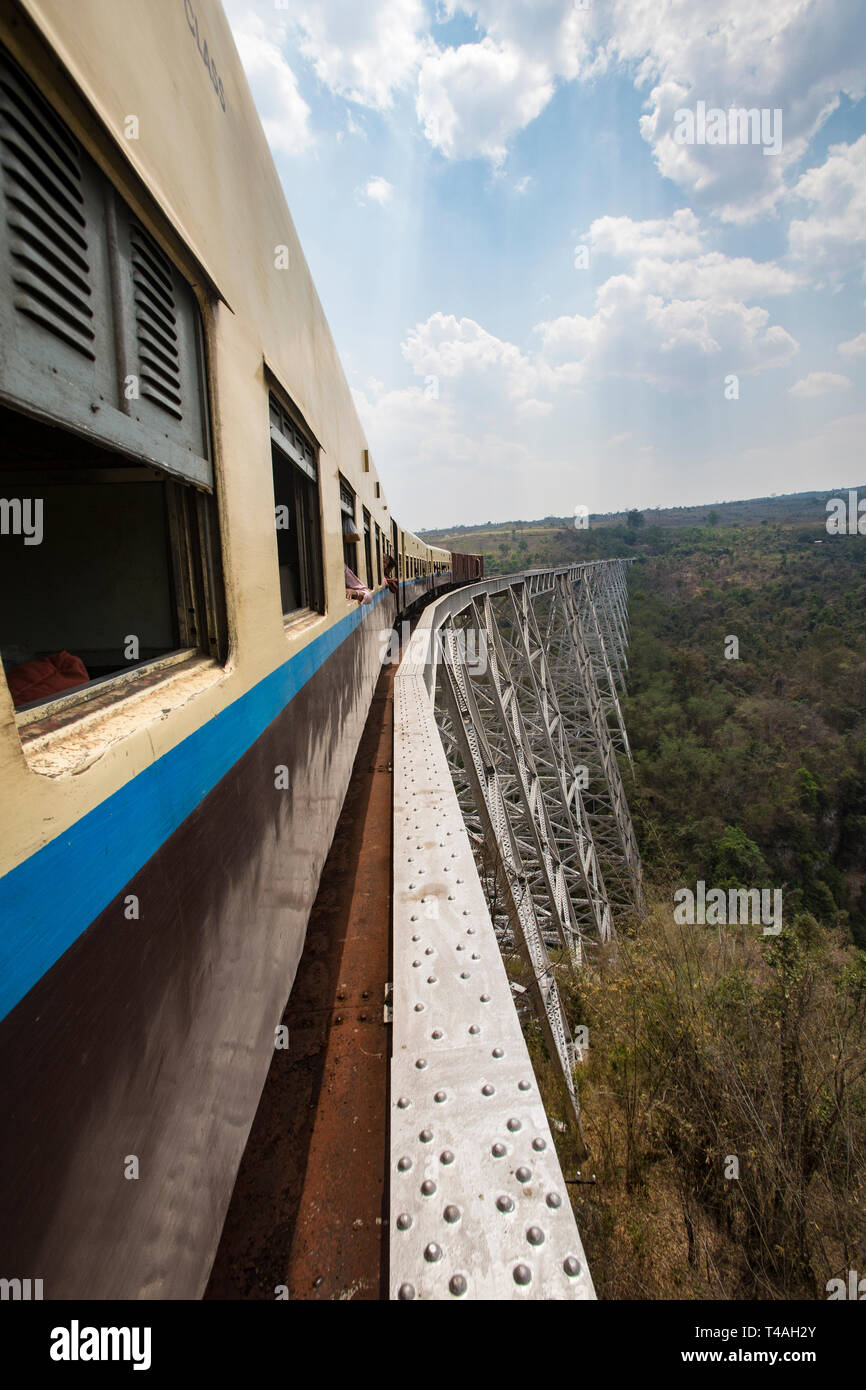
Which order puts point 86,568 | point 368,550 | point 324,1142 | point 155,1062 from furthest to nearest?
point 368,550 < point 86,568 < point 324,1142 < point 155,1062

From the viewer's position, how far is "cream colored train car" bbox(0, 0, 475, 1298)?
75cm

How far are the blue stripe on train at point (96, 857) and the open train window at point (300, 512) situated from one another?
1.44 meters

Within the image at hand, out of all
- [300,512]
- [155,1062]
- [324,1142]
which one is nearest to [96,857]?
[155,1062]

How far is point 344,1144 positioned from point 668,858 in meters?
22.3

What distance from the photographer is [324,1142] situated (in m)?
1.62

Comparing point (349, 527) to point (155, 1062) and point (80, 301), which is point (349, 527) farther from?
point (155, 1062)

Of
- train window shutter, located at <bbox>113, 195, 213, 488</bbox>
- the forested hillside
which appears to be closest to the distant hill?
the forested hillside

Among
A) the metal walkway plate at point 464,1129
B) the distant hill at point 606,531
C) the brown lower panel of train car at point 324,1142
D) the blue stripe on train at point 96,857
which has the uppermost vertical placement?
the distant hill at point 606,531

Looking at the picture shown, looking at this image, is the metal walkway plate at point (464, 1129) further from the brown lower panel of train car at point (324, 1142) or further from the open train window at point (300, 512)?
the open train window at point (300, 512)

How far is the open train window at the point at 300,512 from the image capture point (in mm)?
2531

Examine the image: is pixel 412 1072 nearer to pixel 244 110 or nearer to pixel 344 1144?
pixel 344 1144

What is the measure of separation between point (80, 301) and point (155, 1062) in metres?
1.33

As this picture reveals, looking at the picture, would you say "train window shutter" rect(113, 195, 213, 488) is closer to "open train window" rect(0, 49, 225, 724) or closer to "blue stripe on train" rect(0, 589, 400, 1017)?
"open train window" rect(0, 49, 225, 724)

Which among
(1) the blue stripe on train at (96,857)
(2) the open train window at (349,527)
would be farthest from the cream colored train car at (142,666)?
(2) the open train window at (349,527)
